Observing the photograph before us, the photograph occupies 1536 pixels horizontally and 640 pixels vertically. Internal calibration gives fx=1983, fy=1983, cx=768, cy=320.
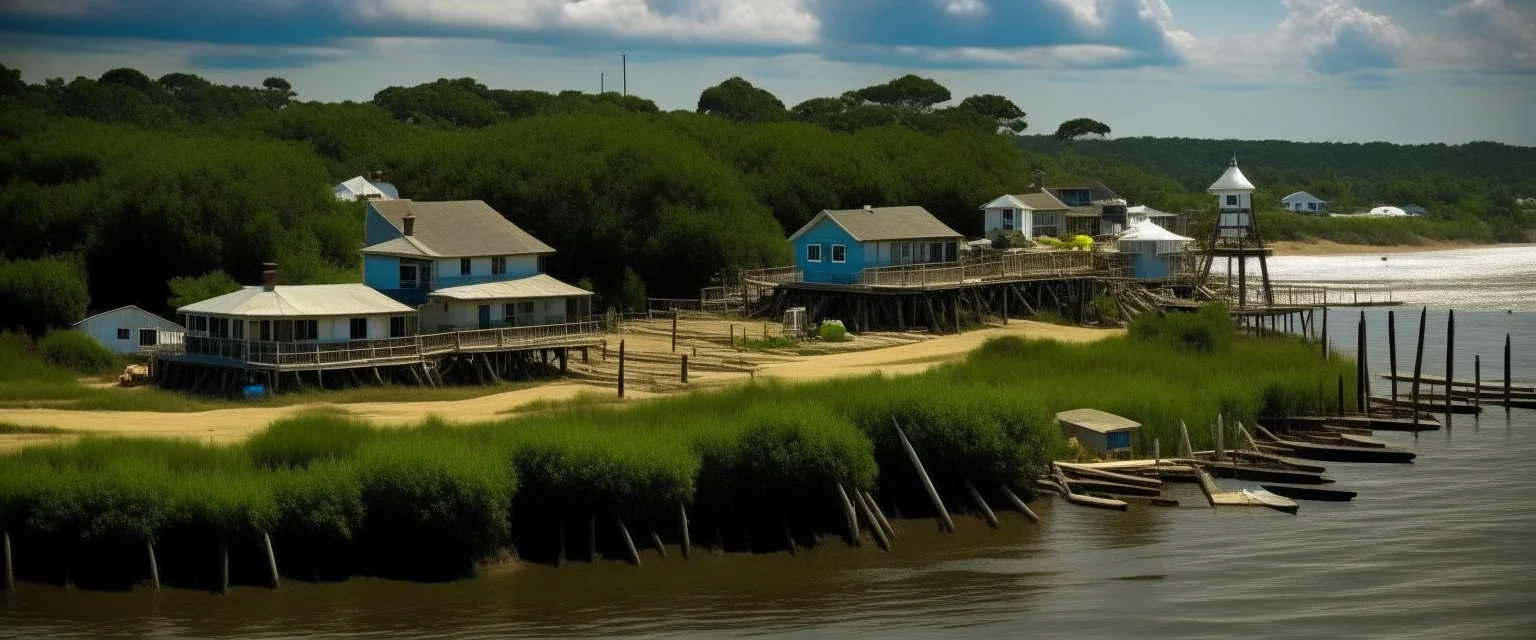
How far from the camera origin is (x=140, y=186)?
Result: 78.1 metres

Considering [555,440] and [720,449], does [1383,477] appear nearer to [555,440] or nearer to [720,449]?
[720,449]

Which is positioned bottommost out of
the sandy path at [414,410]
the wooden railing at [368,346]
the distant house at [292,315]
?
the sandy path at [414,410]

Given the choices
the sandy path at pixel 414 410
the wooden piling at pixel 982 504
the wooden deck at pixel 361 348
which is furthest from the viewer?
the wooden deck at pixel 361 348

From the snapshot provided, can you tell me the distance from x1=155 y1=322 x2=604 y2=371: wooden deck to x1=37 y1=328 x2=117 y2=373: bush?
4481 millimetres

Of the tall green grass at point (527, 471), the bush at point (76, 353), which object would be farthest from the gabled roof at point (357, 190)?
the tall green grass at point (527, 471)

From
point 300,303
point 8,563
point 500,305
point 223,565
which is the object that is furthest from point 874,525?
point 500,305

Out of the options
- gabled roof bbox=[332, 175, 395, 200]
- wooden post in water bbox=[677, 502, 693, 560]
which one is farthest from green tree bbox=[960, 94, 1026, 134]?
wooden post in water bbox=[677, 502, 693, 560]

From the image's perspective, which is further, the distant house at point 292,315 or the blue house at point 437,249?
the blue house at point 437,249

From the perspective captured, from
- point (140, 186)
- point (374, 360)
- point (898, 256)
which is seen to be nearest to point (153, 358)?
point (374, 360)

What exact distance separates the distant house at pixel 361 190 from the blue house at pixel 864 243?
22.8 meters

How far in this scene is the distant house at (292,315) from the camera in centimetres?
5822

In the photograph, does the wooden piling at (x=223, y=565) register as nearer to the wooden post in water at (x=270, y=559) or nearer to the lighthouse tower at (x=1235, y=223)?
the wooden post in water at (x=270, y=559)

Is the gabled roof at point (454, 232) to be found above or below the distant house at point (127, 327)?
above

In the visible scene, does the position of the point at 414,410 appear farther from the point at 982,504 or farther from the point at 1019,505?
the point at 1019,505
